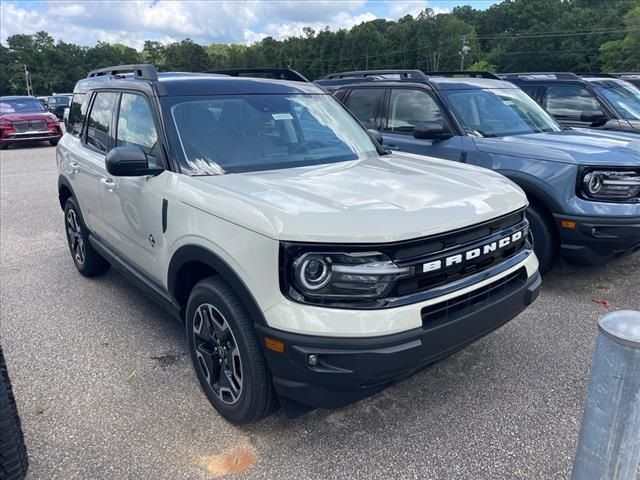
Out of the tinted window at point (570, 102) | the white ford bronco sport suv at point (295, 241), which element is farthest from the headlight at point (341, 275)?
the tinted window at point (570, 102)

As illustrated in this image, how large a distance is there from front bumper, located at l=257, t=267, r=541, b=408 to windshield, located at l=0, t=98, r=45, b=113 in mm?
18261

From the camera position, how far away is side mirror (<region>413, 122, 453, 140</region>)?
5.06 meters

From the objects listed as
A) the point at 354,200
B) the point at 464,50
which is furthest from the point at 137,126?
the point at 464,50

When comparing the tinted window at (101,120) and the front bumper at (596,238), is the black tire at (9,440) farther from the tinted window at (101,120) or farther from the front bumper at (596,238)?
the front bumper at (596,238)

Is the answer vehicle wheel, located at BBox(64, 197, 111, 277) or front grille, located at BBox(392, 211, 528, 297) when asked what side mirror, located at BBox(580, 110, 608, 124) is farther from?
vehicle wheel, located at BBox(64, 197, 111, 277)

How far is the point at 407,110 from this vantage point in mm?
5695

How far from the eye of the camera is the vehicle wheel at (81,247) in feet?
15.7

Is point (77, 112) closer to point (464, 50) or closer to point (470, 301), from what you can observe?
point (470, 301)

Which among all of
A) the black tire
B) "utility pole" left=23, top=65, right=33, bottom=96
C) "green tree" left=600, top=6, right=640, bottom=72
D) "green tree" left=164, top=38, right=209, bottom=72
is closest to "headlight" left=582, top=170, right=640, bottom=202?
the black tire

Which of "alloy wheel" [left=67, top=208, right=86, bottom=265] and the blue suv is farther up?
the blue suv

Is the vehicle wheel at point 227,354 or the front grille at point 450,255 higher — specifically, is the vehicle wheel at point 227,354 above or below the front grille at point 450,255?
below

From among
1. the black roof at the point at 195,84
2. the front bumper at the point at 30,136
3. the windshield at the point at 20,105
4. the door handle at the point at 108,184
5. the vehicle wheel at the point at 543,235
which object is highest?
the black roof at the point at 195,84

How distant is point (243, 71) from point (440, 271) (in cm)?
297

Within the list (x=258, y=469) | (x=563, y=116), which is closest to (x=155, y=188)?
(x=258, y=469)
